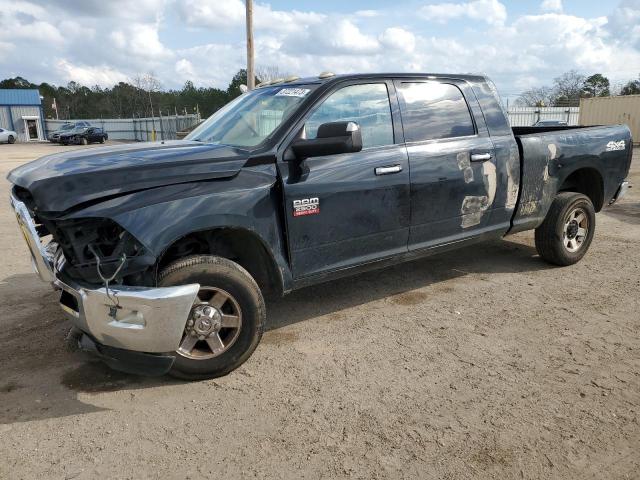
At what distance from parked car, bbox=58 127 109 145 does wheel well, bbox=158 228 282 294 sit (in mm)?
37269

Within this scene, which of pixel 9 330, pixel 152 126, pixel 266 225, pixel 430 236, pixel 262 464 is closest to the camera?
pixel 262 464

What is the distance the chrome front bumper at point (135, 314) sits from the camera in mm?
2877

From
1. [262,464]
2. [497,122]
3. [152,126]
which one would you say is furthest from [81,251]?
[152,126]

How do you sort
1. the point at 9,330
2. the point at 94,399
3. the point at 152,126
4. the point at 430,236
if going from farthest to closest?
1. the point at 152,126
2. the point at 430,236
3. the point at 9,330
4. the point at 94,399

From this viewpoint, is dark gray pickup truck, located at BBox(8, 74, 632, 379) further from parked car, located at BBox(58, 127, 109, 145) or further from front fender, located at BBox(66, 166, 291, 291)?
parked car, located at BBox(58, 127, 109, 145)

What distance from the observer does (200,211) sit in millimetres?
3164

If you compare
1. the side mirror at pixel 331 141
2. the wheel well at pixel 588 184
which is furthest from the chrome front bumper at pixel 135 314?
the wheel well at pixel 588 184

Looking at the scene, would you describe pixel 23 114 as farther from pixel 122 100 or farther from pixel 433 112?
pixel 433 112

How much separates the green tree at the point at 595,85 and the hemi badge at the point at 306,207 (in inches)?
2396

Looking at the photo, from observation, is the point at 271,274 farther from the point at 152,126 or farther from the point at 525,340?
the point at 152,126

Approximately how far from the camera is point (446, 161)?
432cm

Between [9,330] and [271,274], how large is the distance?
2216 mm

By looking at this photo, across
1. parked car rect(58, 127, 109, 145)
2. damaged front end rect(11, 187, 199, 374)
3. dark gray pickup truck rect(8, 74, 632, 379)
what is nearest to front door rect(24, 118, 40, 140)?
parked car rect(58, 127, 109, 145)

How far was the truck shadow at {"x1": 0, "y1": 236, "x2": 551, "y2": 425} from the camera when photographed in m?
3.18
